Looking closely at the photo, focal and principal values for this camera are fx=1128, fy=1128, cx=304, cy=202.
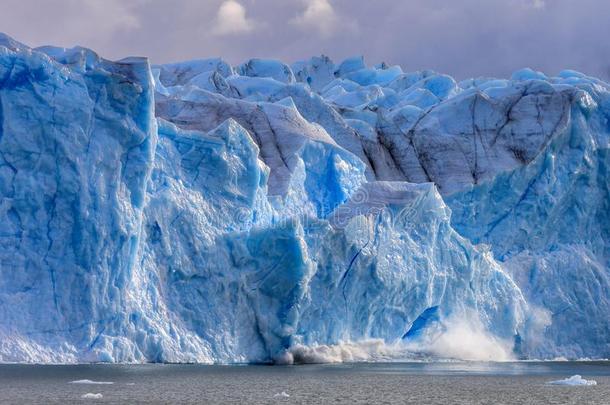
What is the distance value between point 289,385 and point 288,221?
5.76 meters

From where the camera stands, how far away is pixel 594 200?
113 feet

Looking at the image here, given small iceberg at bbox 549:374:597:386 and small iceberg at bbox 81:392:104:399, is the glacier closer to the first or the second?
small iceberg at bbox 81:392:104:399

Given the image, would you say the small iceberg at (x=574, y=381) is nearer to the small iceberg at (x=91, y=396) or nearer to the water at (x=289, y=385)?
the water at (x=289, y=385)

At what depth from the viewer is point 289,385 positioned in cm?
2131

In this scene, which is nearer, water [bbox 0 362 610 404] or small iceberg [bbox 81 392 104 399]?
small iceberg [bbox 81 392 104 399]

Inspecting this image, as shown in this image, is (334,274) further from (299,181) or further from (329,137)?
(329,137)

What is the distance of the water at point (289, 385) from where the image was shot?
18.3m

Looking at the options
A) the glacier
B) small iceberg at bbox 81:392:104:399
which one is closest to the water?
small iceberg at bbox 81:392:104:399

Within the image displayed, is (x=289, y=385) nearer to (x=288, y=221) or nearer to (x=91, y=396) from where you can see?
(x=91, y=396)

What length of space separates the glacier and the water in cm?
111

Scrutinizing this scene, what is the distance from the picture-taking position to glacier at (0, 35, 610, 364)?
76.4 feet

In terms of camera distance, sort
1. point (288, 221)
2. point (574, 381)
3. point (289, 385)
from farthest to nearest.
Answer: point (288, 221) → point (574, 381) → point (289, 385)

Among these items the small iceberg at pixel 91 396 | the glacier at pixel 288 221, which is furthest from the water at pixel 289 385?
the glacier at pixel 288 221

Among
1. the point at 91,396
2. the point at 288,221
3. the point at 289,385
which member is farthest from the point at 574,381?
the point at 91,396
